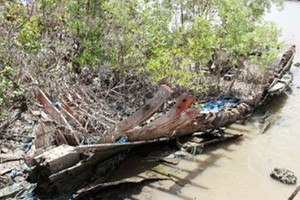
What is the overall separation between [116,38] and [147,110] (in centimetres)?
289

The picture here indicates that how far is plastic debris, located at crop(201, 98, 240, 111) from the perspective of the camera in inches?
421

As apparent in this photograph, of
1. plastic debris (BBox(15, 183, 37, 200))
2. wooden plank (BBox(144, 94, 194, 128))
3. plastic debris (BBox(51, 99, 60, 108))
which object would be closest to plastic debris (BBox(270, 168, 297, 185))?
wooden plank (BBox(144, 94, 194, 128))

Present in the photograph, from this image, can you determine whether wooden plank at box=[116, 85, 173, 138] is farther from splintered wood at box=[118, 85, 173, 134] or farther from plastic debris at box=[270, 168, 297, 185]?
plastic debris at box=[270, 168, 297, 185]

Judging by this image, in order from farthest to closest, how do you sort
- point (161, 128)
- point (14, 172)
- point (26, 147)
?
point (161, 128)
point (26, 147)
point (14, 172)

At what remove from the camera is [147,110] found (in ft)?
22.3

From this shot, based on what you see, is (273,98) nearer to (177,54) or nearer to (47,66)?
(177,54)

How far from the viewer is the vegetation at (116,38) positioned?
787 centimetres

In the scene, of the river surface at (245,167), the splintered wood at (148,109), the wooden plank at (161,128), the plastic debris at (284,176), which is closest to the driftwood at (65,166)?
the splintered wood at (148,109)

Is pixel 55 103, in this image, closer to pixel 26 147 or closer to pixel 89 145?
pixel 26 147

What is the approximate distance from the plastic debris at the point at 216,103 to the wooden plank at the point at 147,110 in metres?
3.84

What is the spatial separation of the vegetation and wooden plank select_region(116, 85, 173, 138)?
1.93 metres

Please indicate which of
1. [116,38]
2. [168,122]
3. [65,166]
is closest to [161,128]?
[168,122]

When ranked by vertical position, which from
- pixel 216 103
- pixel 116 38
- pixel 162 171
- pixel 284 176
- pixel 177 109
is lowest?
pixel 284 176

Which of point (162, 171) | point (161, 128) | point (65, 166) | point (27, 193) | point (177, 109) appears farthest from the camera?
point (162, 171)
